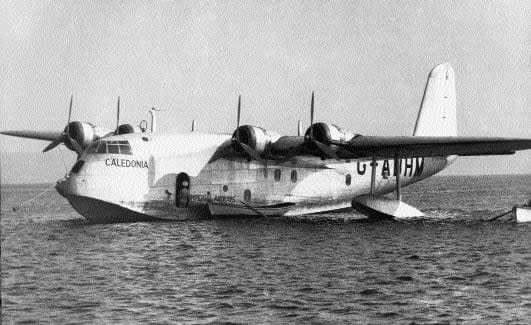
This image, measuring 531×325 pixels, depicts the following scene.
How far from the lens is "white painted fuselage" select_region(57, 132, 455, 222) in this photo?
84.1 feet

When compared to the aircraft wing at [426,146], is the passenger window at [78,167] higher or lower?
lower

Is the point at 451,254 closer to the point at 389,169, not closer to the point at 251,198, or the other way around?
the point at 251,198

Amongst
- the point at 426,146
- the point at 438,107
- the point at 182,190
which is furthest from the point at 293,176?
the point at 438,107

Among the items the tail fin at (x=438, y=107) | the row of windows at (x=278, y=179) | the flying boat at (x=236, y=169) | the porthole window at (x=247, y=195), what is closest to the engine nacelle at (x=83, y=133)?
the flying boat at (x=236, y=169)

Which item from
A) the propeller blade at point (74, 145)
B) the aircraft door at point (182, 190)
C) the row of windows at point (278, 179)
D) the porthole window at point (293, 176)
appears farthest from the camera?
the porthole window at point (293, 176)

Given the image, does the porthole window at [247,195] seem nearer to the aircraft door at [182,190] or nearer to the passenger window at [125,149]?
the aircraft door at [182,190]

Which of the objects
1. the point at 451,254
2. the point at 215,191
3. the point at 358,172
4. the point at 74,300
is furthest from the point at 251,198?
the point at 74,300

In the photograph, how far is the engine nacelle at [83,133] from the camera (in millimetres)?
30344

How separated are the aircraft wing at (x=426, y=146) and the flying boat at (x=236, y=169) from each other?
40mm

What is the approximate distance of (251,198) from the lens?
29656mm

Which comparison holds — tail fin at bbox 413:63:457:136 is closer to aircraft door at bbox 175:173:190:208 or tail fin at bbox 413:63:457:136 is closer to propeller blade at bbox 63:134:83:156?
aircraft door at bbox 175:173:190:208

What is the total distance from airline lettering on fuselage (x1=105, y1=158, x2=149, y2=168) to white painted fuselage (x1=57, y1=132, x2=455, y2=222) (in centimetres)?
4

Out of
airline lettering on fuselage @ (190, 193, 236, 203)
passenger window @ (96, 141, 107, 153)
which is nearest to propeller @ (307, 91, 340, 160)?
airline lettering on fuselage @ (190, 193, 236, 203)

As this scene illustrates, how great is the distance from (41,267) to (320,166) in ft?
54.3
